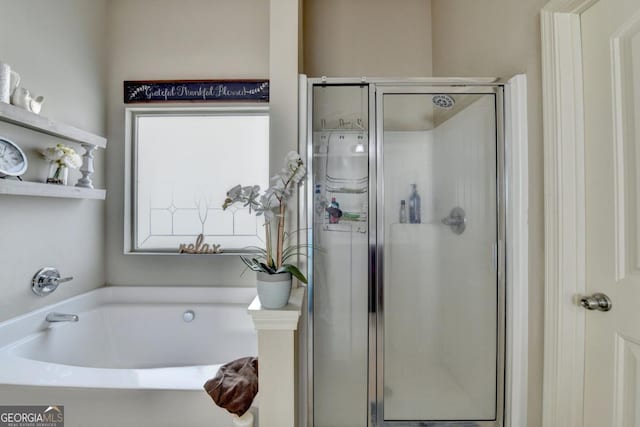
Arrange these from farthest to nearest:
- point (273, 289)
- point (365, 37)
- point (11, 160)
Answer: point (365, 37) → point (11, 160) → point (273, 289)

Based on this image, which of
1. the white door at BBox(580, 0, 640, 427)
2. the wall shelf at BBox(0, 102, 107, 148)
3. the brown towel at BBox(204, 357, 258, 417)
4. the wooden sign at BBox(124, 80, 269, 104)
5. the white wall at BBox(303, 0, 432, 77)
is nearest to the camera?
Result: the white door at BBox(580, 0, 640, 427)

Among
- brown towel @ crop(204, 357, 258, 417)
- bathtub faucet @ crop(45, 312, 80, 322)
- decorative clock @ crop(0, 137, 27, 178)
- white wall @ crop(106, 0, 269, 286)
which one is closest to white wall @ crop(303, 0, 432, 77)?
white wall @ crop(106, 0, 269, 286)

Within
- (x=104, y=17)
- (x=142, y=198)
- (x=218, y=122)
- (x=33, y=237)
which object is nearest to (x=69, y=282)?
(x=33, y=237)

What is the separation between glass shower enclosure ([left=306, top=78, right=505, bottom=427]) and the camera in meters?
1.45

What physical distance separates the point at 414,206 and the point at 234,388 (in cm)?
114

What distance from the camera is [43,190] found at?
1.57 m

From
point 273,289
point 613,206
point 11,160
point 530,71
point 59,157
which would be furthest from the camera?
point 59,157

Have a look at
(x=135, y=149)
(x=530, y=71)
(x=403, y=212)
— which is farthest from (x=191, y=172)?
(x=530, y=71)

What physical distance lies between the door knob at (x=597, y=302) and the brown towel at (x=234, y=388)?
128 cm

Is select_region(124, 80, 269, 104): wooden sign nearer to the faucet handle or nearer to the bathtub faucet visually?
the faucet handle

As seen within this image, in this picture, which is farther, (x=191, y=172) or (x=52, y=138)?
(x=191, y=172)

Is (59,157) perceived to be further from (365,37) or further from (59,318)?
(365,37)

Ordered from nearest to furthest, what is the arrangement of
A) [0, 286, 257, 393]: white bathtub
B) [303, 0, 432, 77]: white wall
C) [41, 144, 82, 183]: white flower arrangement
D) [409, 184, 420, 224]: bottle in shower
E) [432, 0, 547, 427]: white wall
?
[432, 0, 547, 427]: white wall < [409, 184, 420, 224]: bottle in shower < [41, 144, 82, 183]: white flower arrangement < [0, 286, 257, 393]: white bathtub < [303, 0, 432, 77]: white wall

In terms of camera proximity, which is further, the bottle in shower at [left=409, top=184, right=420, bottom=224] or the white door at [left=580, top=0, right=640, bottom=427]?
the bottle in shower at [left=409, top=184, right=420, bottom=224]
